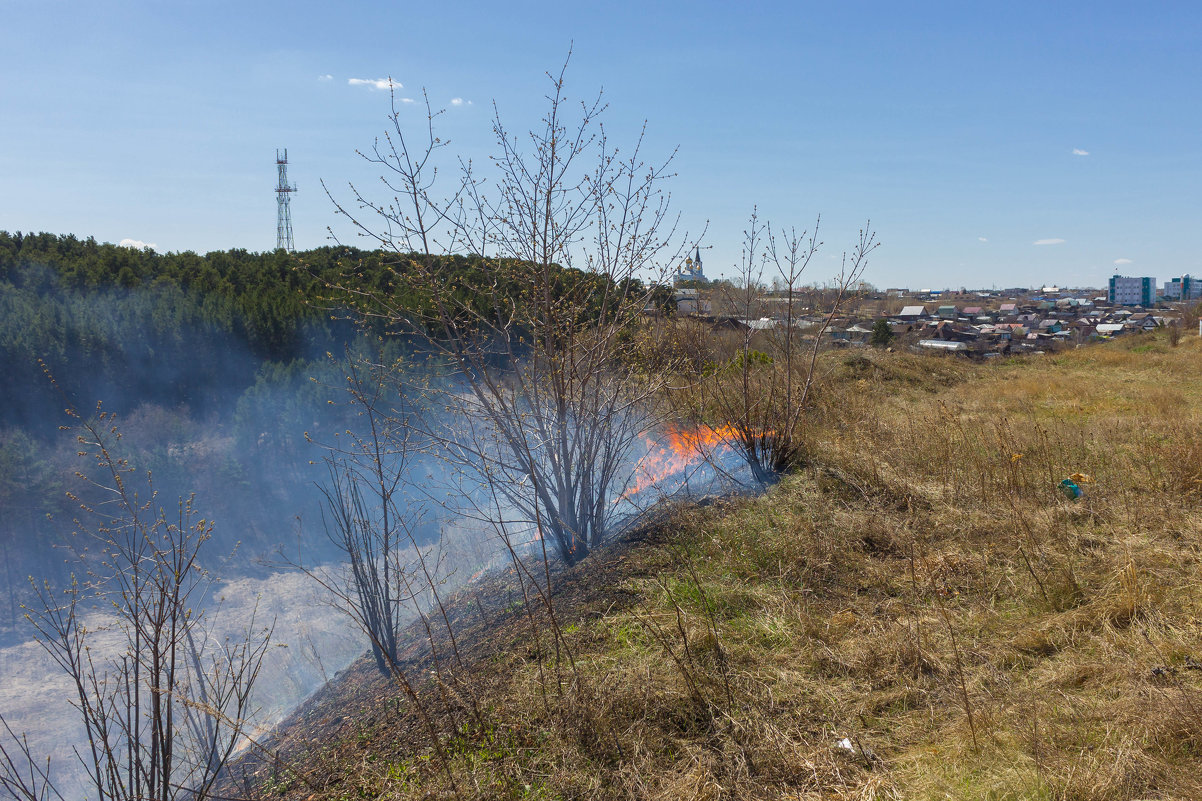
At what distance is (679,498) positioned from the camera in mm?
6246

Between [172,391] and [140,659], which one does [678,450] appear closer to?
[140,659]

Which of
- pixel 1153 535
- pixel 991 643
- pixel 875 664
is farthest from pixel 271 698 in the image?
pixel 1153 535

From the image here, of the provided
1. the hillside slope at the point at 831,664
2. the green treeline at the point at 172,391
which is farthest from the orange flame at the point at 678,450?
the green treeline at the point at 172,391

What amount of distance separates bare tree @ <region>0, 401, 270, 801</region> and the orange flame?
3840 millimetres

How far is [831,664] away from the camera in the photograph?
3.36 m

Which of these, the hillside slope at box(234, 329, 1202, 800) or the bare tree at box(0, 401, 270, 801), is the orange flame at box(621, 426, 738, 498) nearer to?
the hillside slope at box(234, 329, 1202, 800)

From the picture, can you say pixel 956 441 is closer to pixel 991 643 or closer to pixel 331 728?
pixel 991 643

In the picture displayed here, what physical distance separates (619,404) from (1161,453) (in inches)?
203

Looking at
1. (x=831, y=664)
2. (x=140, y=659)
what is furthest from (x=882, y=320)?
(x=140, y=659)

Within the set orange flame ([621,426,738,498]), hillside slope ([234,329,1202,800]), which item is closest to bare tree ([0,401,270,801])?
hillside slope ([234,329,1202,800])

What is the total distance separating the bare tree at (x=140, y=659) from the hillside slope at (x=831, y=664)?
2.05 feet

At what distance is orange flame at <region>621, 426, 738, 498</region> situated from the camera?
7.14 m

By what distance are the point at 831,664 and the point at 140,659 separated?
9.82ft

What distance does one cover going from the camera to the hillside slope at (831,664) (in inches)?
102
